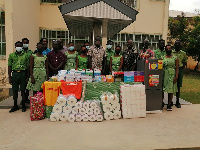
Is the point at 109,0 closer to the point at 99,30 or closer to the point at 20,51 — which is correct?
the point at 99,30

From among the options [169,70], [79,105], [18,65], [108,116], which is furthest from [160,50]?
[18,65]

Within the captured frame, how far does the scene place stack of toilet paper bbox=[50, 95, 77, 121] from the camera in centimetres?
489

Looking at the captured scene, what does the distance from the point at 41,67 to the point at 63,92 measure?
1.06 m

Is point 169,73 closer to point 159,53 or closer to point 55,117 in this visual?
point 159,53

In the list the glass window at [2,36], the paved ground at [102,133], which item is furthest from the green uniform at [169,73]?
the glass window at [2,36]

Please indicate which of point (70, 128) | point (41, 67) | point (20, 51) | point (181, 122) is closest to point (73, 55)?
point (41, 67)

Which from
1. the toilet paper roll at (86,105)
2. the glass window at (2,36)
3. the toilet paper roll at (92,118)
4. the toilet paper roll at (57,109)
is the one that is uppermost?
the glass window at (2,36)

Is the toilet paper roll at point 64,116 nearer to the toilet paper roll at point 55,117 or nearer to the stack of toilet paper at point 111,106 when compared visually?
the toilet paper roll at point 55,117

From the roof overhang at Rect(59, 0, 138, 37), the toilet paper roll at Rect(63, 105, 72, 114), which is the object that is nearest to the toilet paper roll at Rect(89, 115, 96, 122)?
the toilet paper roll at Rect(63, 105, 72, 114)

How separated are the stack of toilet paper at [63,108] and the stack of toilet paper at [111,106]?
0.74 metres

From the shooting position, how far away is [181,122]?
16.4ft

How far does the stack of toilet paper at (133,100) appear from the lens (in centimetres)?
523

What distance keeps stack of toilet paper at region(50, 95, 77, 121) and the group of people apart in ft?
3.69

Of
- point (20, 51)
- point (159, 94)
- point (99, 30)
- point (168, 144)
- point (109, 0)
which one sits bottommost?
point (168, 144)
